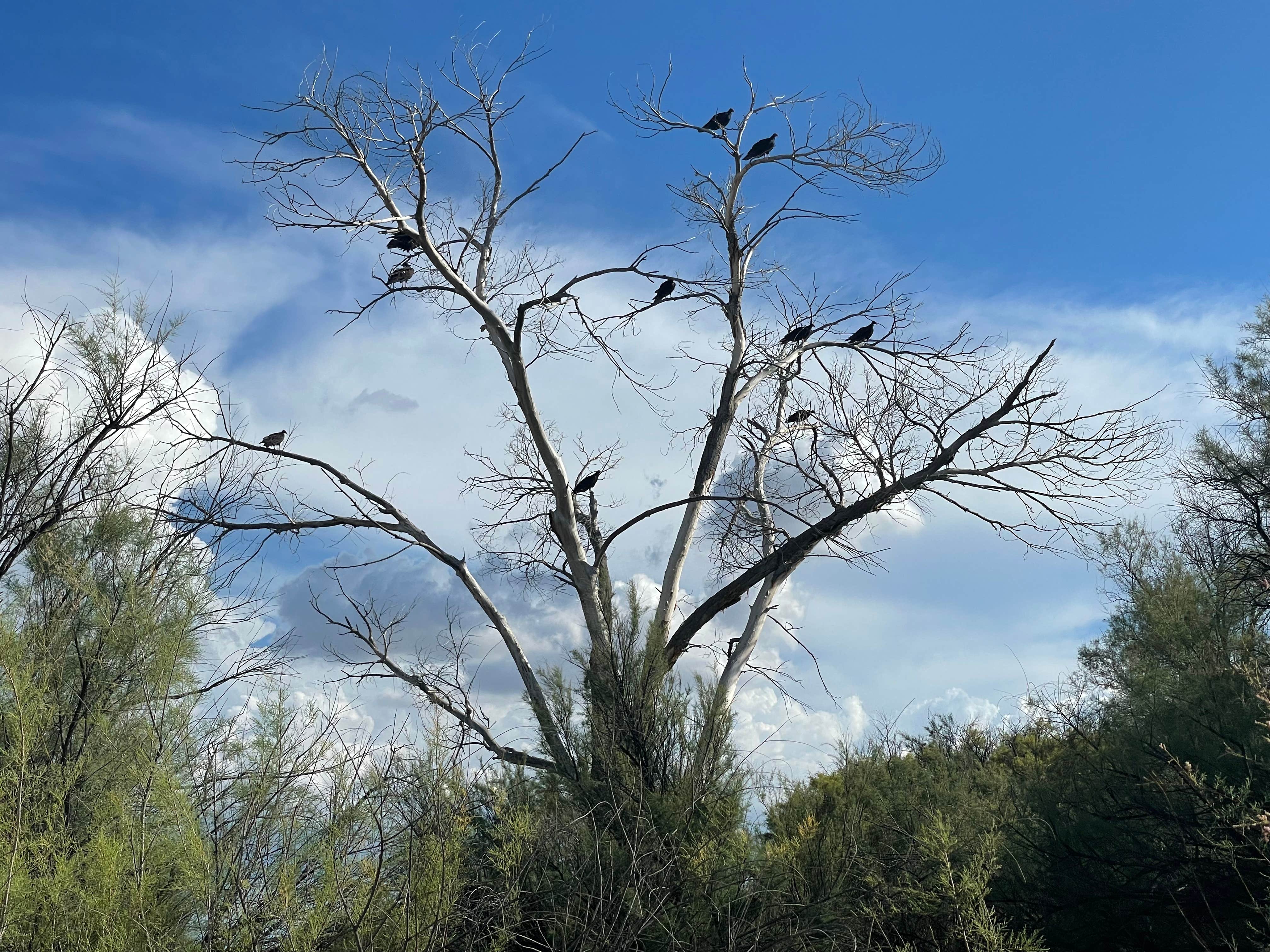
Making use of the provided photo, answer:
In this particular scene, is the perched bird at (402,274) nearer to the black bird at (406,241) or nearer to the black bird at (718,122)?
the black bird at (406,241)

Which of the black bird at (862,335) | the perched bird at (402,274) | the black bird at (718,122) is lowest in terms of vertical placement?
the black bird at (862,335)

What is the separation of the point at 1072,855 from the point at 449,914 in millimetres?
3707

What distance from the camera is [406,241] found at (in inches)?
364

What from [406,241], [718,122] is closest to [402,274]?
[406,241]

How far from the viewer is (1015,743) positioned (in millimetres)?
12883

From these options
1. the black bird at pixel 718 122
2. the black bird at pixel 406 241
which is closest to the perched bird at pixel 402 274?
the black bird at pixel 406 241

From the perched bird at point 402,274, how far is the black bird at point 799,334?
393cm

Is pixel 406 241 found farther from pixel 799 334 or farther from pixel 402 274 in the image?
pixel 799 334

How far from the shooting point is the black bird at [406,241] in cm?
914

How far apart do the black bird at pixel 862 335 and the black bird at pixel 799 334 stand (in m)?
0.44

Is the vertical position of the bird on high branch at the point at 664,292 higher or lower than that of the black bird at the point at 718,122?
lower

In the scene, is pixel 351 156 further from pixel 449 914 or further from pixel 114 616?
pixel 449 914

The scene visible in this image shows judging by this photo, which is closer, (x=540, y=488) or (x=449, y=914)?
(x=449, y=914)

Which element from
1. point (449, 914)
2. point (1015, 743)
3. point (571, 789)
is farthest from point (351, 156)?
point (1015, 743)
